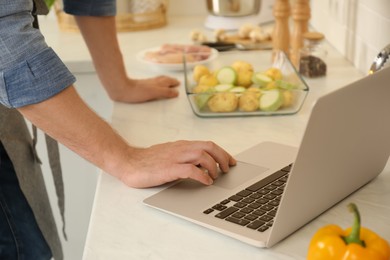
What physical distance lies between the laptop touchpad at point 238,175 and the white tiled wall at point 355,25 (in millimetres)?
562

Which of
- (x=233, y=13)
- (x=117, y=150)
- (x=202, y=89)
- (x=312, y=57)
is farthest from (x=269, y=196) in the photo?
(x=233, y=13)

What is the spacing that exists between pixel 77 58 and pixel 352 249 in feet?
4.65

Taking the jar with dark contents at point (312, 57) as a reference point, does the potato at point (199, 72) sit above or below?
above

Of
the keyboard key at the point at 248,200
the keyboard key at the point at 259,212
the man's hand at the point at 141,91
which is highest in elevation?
the keyboard key at the point at 259,212

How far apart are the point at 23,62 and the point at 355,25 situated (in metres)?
1.06

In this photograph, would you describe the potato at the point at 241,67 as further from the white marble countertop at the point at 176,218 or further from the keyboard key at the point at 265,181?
the keyboard key at the point at 265,181

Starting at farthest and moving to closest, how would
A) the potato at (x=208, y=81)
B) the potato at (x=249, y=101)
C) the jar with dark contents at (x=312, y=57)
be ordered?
the jar with dark contents at (x=312, y=57)
the potato at (x=208, y=81)
the potato at (x=249, y=101)

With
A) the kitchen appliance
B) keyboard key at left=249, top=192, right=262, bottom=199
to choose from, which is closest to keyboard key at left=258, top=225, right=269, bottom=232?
keyboard key at left=249, top=192, right=262, bottom=199

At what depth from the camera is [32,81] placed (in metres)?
1.06

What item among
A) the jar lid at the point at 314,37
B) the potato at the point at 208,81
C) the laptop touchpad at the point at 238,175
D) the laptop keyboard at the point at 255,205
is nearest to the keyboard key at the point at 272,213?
the laptop keyboard at the point at 255,205

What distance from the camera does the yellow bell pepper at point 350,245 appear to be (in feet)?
2.49

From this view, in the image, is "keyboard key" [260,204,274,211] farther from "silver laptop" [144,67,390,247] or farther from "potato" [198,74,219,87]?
"potato" [198,74,219,87]

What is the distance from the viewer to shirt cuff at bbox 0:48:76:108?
41.5 inches

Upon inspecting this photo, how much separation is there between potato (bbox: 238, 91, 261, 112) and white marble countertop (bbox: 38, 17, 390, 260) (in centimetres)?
2
